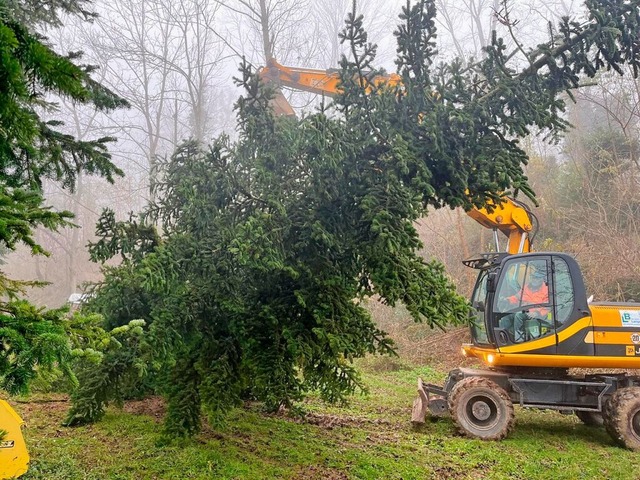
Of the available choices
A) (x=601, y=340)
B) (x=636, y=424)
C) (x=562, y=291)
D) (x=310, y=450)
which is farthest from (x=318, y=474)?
(x=636, y=424)

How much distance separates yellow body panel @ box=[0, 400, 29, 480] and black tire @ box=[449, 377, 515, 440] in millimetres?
4460

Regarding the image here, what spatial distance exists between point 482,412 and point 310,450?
228 cm

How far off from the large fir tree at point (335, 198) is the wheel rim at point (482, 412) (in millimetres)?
2334

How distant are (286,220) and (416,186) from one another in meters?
1.14

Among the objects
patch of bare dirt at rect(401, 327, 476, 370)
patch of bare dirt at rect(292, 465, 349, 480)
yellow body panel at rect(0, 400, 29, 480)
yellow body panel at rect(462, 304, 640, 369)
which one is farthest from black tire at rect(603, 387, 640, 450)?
yellow body panel at rect(0, 400, 29, 480)

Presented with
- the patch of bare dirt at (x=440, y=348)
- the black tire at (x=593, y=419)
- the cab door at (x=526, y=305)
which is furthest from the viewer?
the patch of bare dirt at (x=440, y=348)

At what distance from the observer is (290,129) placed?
428 cm

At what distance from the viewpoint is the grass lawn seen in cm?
432

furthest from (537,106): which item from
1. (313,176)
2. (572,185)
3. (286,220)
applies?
(572,185)

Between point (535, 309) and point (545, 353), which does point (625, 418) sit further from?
point (535, 309)

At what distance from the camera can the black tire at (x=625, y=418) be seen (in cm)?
559

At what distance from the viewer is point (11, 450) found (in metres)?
3.59

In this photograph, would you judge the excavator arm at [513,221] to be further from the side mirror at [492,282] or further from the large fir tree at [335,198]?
the large fir tree at [335,198]

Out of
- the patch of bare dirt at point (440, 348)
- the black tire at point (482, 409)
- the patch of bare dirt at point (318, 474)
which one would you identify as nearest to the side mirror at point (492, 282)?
the black tire at point (482, 409)
